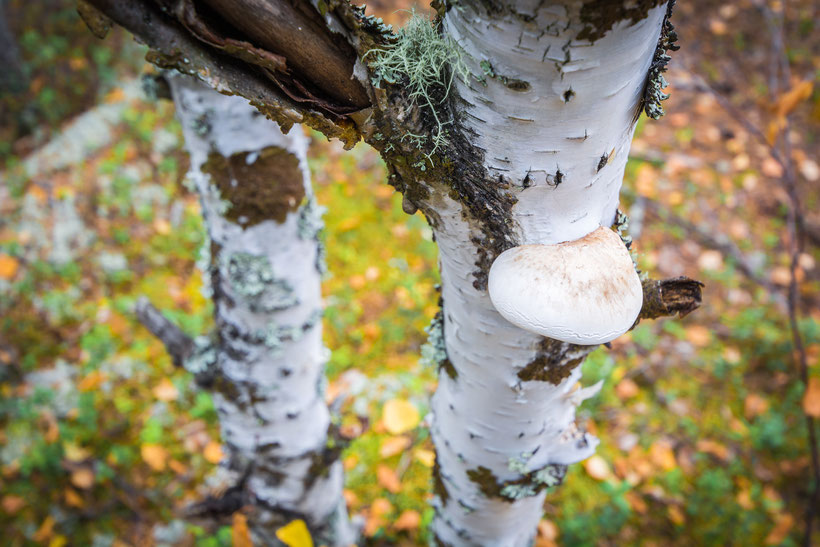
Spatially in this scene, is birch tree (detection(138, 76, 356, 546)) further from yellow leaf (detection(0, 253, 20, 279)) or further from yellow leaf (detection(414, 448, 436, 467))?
yellow leaf (detection(0, 253, 20, 279))

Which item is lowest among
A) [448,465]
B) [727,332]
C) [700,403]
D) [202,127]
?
[700,403]

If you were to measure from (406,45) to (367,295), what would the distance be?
9.49 feet

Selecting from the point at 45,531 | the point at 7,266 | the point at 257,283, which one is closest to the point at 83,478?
the point at 45,531

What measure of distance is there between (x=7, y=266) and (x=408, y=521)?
3.46m

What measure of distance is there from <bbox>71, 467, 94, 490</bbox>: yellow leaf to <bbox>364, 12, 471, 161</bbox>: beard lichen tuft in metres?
3.06

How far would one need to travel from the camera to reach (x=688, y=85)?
468 centimetres

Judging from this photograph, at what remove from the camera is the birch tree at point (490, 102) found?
2.12 feet

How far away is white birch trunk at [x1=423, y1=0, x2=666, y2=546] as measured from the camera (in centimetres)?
64

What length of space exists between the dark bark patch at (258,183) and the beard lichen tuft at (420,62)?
0.83 meters

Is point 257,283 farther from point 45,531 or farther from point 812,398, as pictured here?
point 812,398

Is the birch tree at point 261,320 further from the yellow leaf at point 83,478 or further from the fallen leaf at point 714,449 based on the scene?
the fallen leaf at point 714,449

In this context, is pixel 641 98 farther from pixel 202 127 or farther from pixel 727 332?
pixel 727 332

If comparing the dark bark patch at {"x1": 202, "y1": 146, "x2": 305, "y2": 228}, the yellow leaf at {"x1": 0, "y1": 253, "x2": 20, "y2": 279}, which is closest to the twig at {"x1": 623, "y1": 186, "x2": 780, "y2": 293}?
the dark bark patch at {"x1": 202, "y1": 146, "x2": 305, "y2": 228}

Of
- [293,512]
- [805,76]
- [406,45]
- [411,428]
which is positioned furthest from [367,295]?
[805,76]
